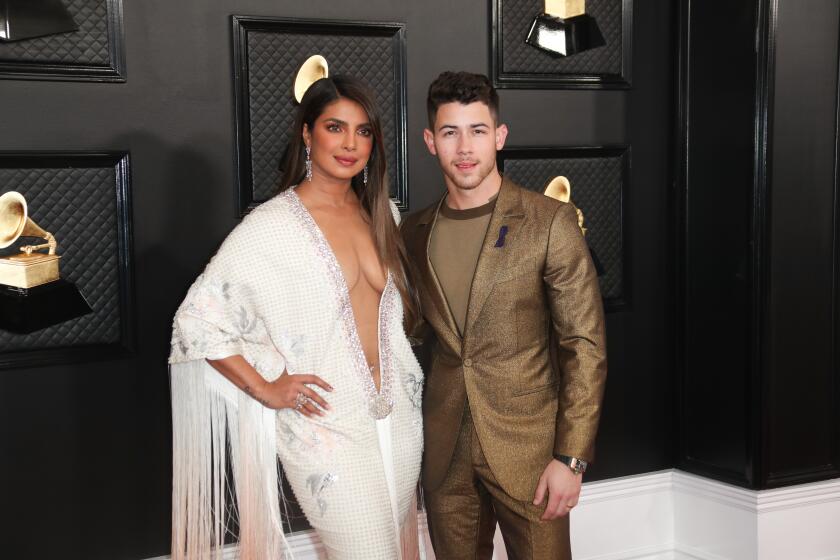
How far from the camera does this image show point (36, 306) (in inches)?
104

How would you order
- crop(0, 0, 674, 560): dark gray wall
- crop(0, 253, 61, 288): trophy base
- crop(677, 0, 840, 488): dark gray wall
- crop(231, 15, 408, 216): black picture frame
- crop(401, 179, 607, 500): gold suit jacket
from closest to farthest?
crop(401, 179, 607, 500): gold suit jacket < crop(0, 253, 61, 288): trophy base < crop(0, 0, 674, 560): dark gray wall < crop(231, 15, 408, 216): black picture frame < crop(677, 0, 840, 488): dark gray wall

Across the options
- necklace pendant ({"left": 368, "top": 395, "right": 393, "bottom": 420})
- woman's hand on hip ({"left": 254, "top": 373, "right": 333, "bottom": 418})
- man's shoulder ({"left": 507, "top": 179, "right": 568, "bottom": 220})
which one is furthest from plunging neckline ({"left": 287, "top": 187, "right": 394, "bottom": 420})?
man's shoulder ({"left": 507, "top": 179, "right": 568, "bottom": 220})

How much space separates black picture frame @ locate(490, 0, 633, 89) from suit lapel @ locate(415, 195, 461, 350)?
100cm

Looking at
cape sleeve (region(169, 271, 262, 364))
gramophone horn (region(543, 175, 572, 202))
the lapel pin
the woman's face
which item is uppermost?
the woman's face

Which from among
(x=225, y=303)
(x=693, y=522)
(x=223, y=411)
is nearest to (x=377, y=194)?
(x=225, y=303)

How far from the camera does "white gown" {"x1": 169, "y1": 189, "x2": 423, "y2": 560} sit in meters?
2.29

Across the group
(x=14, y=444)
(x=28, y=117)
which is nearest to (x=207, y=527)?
(x=14, y=444)

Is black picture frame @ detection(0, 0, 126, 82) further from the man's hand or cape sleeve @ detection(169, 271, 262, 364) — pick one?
the man's hand

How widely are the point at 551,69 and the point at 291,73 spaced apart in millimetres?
958

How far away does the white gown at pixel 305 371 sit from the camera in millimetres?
2287

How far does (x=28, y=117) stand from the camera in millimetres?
2662

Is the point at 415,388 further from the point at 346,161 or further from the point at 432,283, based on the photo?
the point at 346,161

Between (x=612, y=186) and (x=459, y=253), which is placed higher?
(x=612, y=186)

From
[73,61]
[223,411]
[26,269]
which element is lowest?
[223,411]
